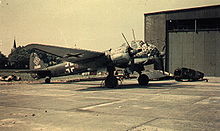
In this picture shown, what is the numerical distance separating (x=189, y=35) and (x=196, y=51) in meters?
3.25

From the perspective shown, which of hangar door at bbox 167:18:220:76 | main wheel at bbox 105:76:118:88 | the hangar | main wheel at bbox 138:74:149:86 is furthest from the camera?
the hangar

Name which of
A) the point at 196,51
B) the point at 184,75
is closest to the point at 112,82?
the point at 184,75

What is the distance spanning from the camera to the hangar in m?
44.9

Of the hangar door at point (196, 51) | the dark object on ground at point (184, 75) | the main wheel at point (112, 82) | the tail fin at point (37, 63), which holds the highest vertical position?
the hangar door at point (196, 51)

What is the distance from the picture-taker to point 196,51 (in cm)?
4594

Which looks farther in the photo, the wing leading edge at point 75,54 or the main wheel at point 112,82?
the main wheel at point 112,82

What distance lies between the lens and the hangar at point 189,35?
4494 cm

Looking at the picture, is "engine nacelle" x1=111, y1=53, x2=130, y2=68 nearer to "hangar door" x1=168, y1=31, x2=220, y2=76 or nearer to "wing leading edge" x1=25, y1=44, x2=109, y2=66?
"wing leading edge" x1=25, y1=44, x2=109, y2=66

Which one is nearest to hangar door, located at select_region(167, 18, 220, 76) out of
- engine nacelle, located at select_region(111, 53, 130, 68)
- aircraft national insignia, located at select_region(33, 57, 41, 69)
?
aircraft national insignia, located at select_region(33, 57, 41, 69)

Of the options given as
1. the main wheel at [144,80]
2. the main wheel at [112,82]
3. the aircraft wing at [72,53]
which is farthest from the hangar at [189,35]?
the aircraft wing at [72,53]

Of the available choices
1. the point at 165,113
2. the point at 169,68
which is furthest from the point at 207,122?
the point at 169,68

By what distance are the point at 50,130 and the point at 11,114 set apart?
10.8 feet

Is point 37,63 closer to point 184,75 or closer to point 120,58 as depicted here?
point 120,58

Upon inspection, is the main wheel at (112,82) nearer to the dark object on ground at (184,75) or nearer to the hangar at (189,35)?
the dark object on ground at (184,75)
